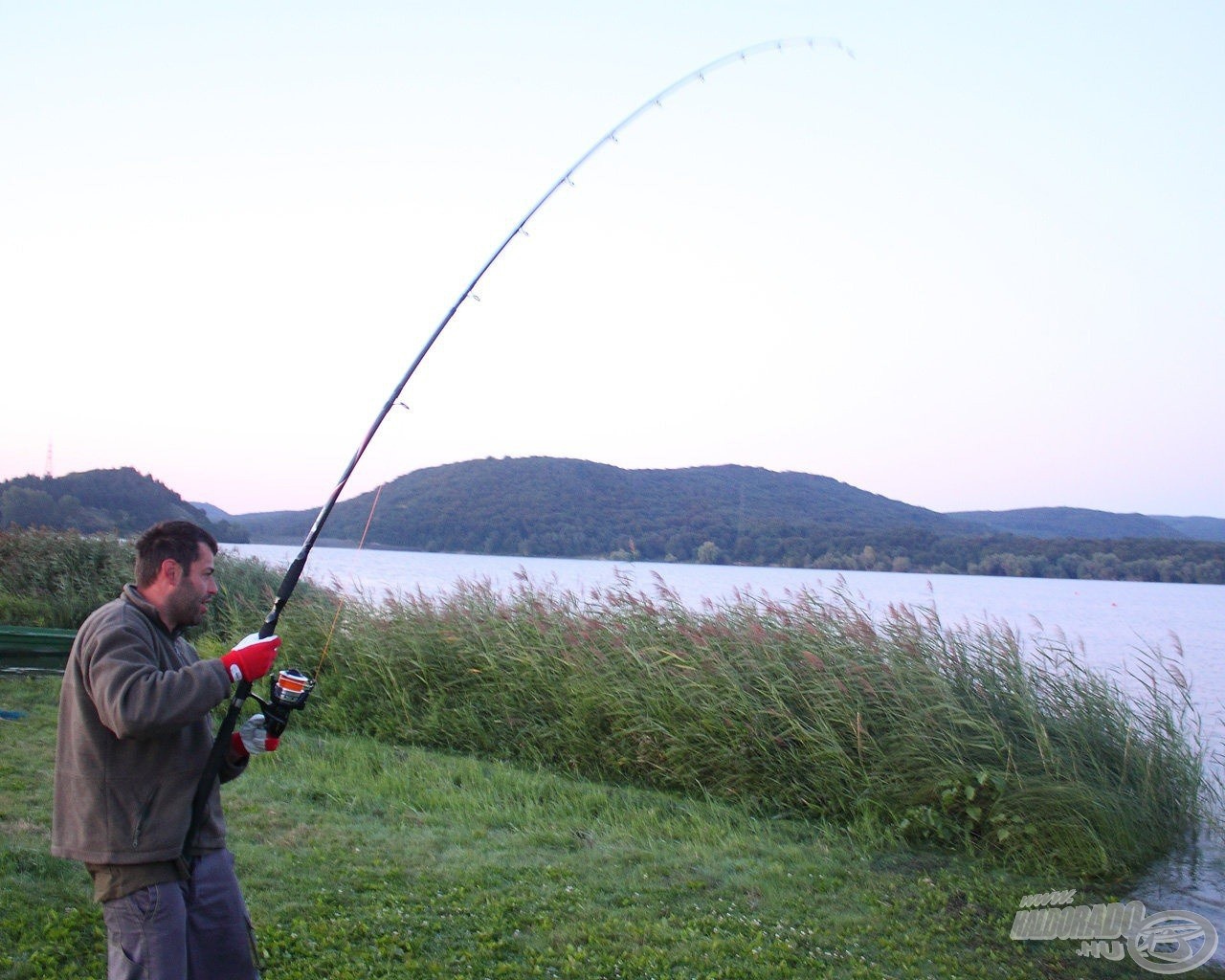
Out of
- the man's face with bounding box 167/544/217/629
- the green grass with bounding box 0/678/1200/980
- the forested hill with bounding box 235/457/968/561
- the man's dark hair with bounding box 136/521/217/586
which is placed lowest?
the green grass with bounding box 0/678/1200/980

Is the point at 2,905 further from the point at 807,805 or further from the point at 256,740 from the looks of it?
the point at 807,805

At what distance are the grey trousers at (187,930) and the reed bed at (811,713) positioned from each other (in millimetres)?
2477

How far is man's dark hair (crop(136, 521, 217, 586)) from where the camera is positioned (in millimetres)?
2807

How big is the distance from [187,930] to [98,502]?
20407mm

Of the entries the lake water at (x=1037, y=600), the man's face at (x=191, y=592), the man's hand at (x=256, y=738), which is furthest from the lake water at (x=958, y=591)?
the man's face at (x=191, y=592)

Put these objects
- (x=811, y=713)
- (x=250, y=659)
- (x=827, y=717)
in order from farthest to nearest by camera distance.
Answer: (x=811, y=713)
(x=827, y=717)
(x=250, y=659)

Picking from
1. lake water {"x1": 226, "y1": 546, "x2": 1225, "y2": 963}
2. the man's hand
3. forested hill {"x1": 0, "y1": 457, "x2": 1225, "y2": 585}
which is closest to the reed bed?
lake water {"x1": 226, "y1": 546, "x2": 1225, "y2": 963}

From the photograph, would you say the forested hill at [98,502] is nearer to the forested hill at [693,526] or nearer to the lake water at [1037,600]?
the lake water at [1037,600]

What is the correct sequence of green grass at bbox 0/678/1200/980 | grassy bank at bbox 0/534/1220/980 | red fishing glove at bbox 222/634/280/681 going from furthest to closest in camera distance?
grassy bank at bbox 0/534/1220/980 → green grass at bbox 0/678/1200/980 → red fishing glove at bbox 222/634/280/681

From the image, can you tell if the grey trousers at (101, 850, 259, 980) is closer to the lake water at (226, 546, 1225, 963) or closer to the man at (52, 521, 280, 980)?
the man at (52, 521, 280, 980)

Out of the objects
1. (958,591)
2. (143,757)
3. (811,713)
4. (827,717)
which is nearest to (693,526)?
(958,591)

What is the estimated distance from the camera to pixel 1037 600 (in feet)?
87.5

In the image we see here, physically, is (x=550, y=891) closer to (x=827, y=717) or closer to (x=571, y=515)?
(x=827, y=717)

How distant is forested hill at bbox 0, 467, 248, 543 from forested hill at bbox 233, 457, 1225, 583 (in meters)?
2.40
